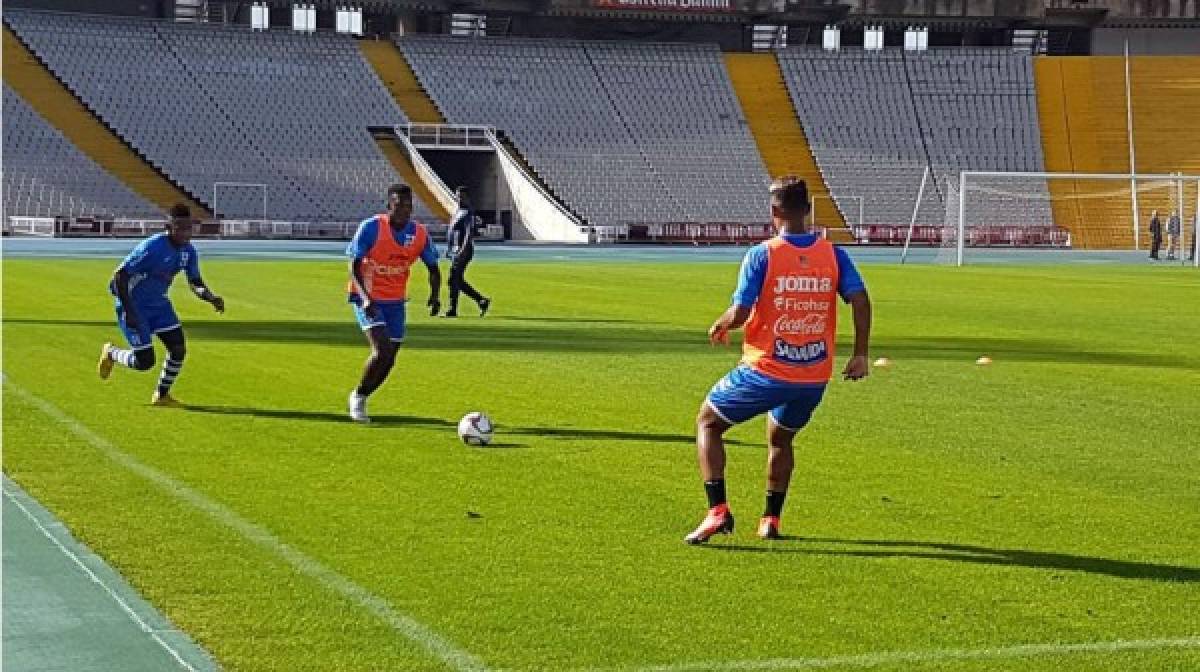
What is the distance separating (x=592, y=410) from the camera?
47.3 feet

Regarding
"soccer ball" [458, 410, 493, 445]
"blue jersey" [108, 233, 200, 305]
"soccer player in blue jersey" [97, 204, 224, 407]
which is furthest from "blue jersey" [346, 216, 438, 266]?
"soccer ball" [458, 410, 493, 445]

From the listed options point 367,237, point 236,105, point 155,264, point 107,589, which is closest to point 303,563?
point 107,589

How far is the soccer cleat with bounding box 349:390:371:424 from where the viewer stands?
13375mm

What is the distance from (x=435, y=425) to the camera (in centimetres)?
1331

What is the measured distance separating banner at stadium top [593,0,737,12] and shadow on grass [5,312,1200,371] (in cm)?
4824

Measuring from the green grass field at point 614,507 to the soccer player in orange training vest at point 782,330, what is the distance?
0.59m

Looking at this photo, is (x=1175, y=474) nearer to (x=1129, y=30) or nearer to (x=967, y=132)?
(x=967, y=132)

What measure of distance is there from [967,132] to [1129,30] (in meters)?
9.52

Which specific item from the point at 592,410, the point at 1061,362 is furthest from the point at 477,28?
the point at 592,410

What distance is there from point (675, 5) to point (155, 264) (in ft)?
195

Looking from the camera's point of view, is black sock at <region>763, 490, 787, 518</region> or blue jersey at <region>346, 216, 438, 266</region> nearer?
black sock at <region>763, 490, 787, 518</region>

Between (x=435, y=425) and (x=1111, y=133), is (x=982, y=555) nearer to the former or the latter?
(x=435, y=425)

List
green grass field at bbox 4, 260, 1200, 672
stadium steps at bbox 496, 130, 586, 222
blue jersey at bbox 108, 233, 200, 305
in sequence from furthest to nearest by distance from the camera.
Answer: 1. stadium steps at bbox 496, 130, 586, 222
2. blue jersey at bbox 108, 233, 200, 305
3. green grass field at bbox 4, 260, 1200, 672

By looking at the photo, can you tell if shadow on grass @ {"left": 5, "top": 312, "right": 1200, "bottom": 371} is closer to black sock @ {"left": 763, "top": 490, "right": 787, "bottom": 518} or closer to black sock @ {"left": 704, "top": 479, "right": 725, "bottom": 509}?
black sock @ {"left": 763, "top": 490, "right": 787, "bottom": 518}
